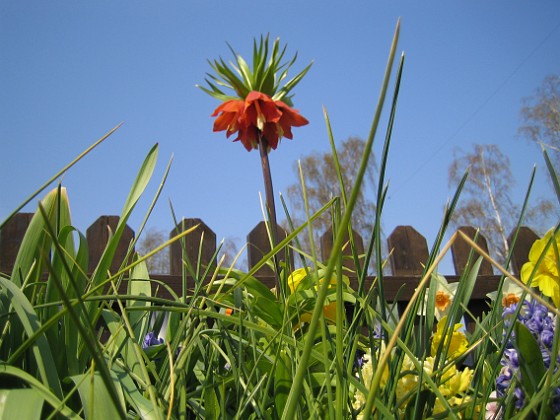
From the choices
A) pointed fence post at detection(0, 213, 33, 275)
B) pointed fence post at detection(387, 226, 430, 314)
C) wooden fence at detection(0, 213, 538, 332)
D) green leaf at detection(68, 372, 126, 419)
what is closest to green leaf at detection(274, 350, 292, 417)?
green leaf at detection(68, 372, 126, 419)

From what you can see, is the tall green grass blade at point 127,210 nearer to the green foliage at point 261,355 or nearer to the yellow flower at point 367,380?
the green foliage at point 261,355

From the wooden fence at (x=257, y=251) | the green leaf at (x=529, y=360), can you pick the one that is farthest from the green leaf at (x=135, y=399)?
the wooden fence at (x=257, y=251)

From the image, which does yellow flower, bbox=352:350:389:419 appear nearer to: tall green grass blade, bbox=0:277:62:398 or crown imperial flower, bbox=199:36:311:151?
tall green grass blade, bbox=0:277:62:398

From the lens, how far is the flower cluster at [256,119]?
1306 millimetres

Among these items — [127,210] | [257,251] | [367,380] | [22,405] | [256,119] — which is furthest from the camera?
[257,251]

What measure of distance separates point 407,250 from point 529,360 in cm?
238

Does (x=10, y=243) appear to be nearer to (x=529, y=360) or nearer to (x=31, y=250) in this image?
(x=31, y=250)

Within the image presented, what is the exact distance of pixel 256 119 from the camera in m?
1.30

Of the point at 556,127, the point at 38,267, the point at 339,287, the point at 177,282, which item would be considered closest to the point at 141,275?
the point at 38,267

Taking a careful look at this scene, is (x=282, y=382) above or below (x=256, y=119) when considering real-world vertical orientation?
below

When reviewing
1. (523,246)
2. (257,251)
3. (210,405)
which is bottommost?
(210,405)

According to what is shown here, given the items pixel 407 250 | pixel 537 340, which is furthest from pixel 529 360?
pixel 407 250

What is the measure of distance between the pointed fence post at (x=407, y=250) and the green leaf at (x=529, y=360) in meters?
2.26

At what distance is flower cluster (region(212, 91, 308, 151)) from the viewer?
131 centimetres
